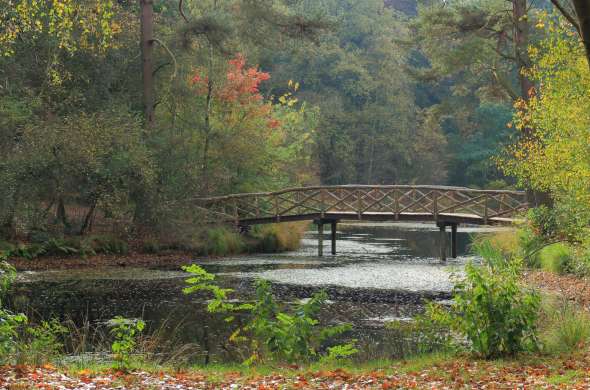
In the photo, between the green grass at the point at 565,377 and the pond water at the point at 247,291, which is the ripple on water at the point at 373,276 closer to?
the pond water at the point at 247,291

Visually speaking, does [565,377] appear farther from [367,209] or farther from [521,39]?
[367,209]

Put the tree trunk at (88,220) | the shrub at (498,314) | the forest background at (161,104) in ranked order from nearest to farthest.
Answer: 1. the shrub at (498,314)
2. the forest background at (161,104)
3. the tree trunk at (88,220)

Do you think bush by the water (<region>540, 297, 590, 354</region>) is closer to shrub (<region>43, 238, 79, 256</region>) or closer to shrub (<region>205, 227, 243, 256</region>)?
shrub (<region>43, 238, 79, 256</region>)

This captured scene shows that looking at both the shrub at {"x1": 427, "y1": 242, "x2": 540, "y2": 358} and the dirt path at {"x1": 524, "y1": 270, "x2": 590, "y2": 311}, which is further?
Answer: the dirt path at {"x1": 524, "y1": 270, "x2": 590, "y2": 311}

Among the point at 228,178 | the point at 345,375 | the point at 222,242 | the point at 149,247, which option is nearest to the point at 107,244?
the point at 149,247

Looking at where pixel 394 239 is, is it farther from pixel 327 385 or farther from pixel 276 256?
pixel 327 385

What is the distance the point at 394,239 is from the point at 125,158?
13.6 meters

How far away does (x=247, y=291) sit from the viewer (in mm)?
16500

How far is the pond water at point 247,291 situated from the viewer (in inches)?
482

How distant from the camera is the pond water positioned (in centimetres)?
1224

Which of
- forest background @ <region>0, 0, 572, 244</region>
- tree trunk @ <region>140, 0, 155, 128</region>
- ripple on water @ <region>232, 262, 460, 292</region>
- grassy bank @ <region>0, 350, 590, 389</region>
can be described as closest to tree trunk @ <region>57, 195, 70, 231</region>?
forest background @ <region>0, 0, 572, 244</region>

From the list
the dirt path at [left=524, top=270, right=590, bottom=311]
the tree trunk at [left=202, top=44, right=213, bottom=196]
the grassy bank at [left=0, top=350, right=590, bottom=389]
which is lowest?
the grassy bank at [left=0, top=350, right=590, bottom=389]

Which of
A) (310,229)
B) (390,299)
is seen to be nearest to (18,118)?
(390,299)

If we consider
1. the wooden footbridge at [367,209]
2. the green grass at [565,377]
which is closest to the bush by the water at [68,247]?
the wooden footbridge at [367,209]
